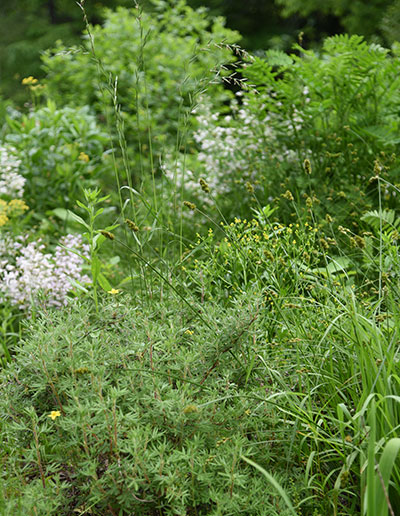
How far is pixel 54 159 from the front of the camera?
4836mm

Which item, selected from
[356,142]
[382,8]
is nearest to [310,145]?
[356,142]

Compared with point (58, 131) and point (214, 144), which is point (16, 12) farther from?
point (214, 144)

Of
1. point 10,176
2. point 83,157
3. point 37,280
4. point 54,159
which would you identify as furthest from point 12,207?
point 37,280

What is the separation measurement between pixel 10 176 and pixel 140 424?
3.24m

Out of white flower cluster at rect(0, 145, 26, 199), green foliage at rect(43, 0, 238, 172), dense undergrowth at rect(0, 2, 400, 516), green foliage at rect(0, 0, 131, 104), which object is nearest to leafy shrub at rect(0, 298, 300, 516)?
dense undergrowth at rect(0, 2, 400, 516)

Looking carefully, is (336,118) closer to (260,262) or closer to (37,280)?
(260,262)

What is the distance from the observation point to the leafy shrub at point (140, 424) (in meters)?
1.55

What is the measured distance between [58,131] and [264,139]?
198 cm

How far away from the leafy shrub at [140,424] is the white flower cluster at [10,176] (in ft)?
8.38

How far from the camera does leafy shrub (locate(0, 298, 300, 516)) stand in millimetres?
1555

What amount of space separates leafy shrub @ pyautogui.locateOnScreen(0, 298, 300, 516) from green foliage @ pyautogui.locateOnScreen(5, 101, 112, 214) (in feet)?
9.59

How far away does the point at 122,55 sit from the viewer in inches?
267

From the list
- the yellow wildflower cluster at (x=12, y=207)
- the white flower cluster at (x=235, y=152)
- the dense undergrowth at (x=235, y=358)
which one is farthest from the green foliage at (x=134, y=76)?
the dense undergrowth at (x=235, y=358)

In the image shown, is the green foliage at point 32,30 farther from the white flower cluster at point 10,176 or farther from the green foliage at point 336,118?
the green foliage at point 336,118
